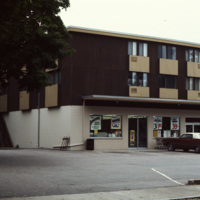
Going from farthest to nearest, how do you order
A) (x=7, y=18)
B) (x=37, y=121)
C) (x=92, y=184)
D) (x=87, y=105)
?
(x=37, y=121), (x=87, y=105), (x=92, y=184), (x=7, y=18)

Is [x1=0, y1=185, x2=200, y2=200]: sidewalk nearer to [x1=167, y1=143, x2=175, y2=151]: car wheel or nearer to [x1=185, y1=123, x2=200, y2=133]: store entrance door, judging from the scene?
[x1=167, y1=143, x2=175, y2=151]: car wheel

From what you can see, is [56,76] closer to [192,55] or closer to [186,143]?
[186,143]

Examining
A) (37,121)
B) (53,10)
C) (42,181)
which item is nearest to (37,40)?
(53,10)

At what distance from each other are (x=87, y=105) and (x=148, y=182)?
18.6 meters

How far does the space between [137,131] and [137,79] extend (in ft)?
14.5

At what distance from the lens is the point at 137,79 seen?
33312 mm

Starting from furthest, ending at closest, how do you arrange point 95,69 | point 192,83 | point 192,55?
1. point 192,55
2. point 192,83
3. point 95,69

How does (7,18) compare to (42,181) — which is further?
(42,181)

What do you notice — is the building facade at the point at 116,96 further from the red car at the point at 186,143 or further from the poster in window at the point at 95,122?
the red car at the point at 186,143

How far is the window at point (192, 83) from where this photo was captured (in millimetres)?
36375

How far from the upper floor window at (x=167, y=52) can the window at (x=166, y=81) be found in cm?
181

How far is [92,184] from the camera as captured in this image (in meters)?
11.6

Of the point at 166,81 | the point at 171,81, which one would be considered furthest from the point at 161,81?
the point at 171,81

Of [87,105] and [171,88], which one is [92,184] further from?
[171,88]
